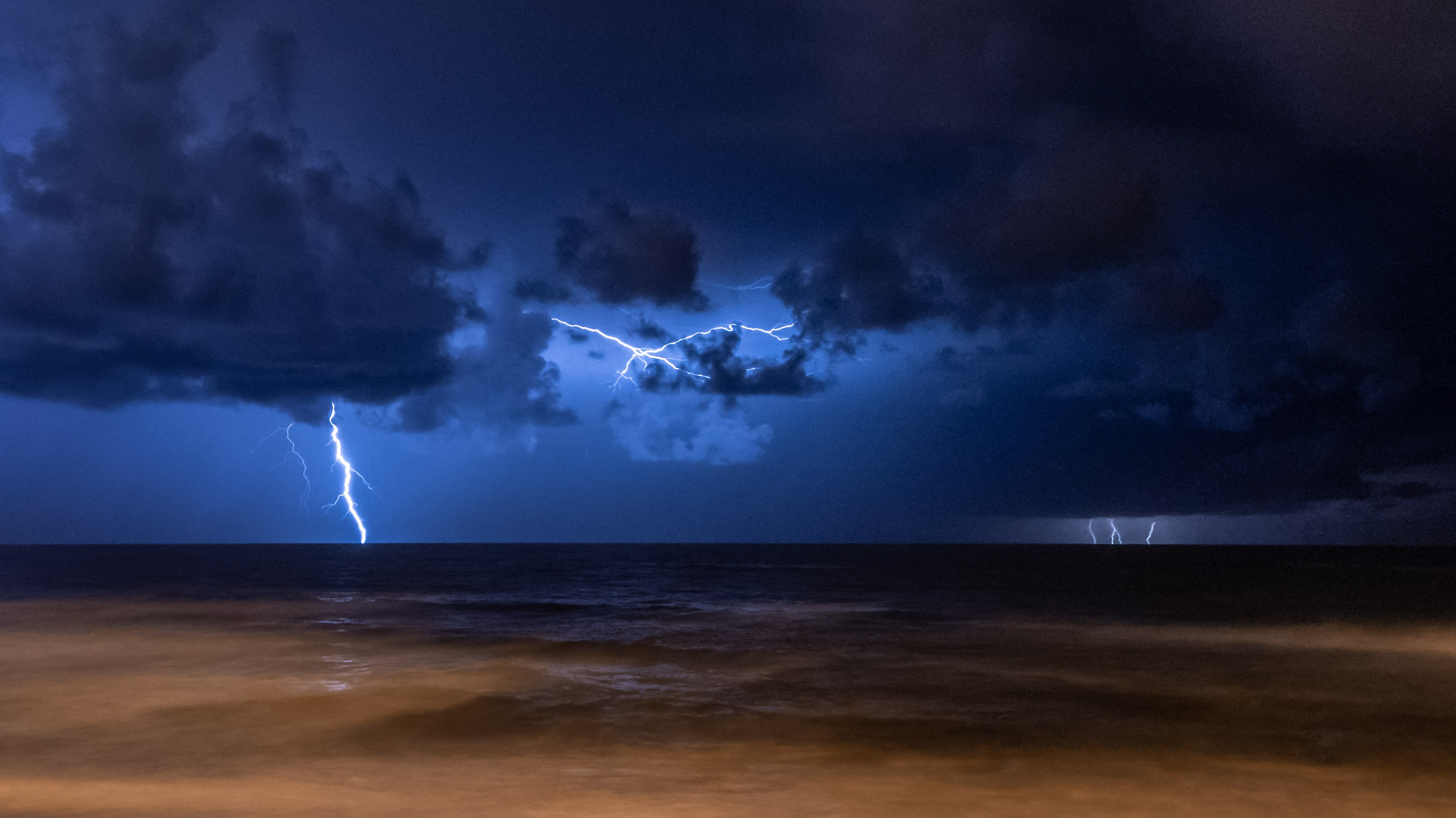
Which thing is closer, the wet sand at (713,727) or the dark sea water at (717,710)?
the wet sand at (713,727)

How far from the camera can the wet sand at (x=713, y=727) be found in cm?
894

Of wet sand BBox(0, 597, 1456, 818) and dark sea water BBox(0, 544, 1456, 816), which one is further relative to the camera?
dark sea water BBox(0, 544, 1456, 816)

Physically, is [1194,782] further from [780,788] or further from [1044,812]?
[780,788]

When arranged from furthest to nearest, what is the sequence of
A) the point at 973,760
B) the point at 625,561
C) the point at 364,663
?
the point at 625,561
the point at 364,663
the point at 973,760

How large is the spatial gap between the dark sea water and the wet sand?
7 centimetres

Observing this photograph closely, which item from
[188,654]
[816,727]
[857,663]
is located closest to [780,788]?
[816,727]

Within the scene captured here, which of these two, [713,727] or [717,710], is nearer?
[713,727]

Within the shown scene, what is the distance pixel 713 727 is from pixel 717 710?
4.07 feet

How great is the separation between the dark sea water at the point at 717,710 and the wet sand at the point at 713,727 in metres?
0.07

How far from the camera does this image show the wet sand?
8938mm

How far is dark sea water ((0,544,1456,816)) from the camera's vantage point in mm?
9102

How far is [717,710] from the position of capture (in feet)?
45.7

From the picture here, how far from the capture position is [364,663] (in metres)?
18.7

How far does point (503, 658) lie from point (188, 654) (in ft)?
22.2
